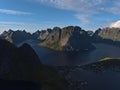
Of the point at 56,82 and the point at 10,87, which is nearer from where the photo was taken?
the point at 10,87

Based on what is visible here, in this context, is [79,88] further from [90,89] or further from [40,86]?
[40,86]

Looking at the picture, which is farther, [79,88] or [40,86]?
[79,88]

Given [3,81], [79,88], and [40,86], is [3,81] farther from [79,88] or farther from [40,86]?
[79,88]

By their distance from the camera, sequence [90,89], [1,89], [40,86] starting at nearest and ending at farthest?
1. [1,89]
2. [40,86]
3. [90,89]

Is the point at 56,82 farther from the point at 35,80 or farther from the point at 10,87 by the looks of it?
the point at 10,87

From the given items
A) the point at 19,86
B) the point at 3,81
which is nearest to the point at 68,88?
the point at 19,86

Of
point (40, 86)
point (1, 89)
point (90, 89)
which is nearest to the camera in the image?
point (1, 89)

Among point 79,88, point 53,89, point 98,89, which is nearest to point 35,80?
point 53,89
